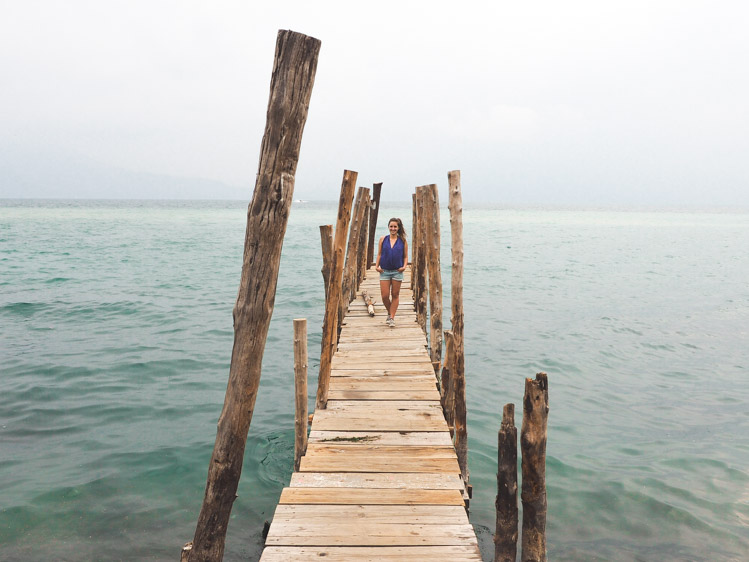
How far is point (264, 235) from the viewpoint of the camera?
9.68 feet

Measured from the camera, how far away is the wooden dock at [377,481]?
10.6ft

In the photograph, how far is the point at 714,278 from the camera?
22.8m

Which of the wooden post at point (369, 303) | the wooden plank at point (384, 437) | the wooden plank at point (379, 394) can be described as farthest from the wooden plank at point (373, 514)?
the wooden post at point (369, 303)

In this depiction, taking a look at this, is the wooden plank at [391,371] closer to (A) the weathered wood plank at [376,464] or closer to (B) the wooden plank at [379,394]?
(B) the wooden plank at [379,394]

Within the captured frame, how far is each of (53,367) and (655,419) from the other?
9932 mm

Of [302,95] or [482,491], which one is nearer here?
[302,95]

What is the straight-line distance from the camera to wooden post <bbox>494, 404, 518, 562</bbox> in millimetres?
3570

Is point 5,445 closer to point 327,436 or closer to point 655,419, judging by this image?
point 327,436

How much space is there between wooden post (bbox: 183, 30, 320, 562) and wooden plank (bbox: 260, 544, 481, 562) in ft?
1.56

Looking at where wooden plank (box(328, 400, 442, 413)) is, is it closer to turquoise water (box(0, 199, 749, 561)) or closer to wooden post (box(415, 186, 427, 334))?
turquoise water (box(0, 199, 749, 561))

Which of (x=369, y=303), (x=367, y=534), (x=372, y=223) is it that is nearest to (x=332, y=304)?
(x=367, y=534)

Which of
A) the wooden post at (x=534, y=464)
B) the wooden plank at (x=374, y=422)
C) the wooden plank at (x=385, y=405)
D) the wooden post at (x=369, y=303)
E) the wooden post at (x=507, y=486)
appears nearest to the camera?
the wooden post at (x=534, y=464)

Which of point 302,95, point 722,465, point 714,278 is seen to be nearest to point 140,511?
point 302,95

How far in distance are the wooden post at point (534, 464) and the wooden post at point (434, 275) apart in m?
4.09
